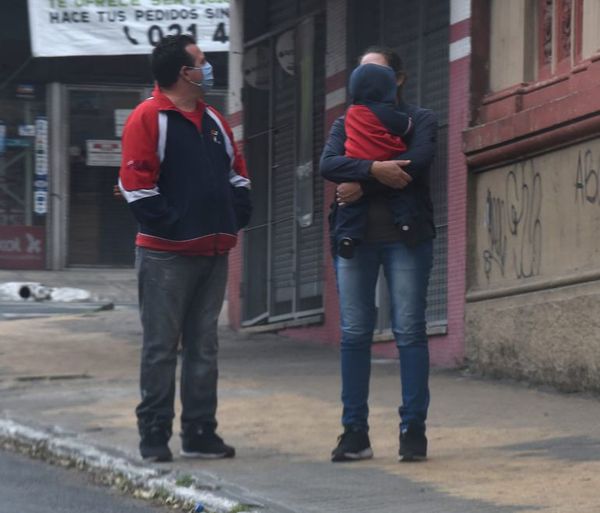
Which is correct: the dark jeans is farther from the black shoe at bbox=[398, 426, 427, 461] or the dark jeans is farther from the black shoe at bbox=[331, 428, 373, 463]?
the black shoe at bbox=[398, 426, 427, 461]

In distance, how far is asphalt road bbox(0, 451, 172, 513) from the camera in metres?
6.47

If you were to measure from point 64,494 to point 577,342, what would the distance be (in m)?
3.85

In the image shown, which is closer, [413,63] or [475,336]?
[475,336]

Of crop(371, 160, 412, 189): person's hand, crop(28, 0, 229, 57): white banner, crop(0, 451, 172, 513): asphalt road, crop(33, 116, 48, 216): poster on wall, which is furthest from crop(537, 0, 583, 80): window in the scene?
crop(33, 116, 48, 216): poster on wall

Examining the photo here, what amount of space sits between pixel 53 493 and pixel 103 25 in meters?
16.2

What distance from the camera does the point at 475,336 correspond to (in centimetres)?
1093

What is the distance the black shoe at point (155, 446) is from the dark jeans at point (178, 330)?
0.08 feet

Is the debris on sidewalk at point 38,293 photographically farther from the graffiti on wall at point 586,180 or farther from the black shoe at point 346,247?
the black shoe at point 346,247

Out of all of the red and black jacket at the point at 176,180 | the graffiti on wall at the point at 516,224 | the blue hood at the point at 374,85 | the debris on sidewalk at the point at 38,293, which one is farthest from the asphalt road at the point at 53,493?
the debris on sidewalk at the point at 38,293

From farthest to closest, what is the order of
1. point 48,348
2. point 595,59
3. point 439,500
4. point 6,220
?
point 6,220 → point 48,348 → point 595,59 → point 439,500

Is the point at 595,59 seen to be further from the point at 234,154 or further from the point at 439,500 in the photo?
the point at 439,500

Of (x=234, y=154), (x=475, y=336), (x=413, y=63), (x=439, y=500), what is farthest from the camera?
(x=413, y=63)

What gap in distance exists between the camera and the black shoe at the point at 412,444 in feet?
23.2

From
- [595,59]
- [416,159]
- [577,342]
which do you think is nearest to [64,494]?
[416,159]
